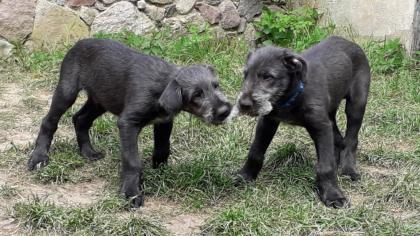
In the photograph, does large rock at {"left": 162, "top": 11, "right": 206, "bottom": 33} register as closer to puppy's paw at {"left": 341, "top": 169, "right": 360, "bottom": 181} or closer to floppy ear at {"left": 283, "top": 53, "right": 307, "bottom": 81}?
puppy's paw at {"left": 341, "top": 169, "right": 360, "bottom": 181}

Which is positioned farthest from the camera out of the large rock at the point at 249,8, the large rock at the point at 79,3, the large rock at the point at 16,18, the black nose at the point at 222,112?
the large rock at the point at 249,8

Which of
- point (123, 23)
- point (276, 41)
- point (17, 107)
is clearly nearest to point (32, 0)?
point (123, 23)

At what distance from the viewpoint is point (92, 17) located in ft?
33.2

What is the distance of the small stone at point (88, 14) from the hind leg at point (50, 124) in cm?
357

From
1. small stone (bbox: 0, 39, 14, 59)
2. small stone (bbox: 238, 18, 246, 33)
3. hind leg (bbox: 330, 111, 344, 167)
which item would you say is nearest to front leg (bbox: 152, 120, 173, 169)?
hind leg (bbox: 330, 111, 344, 167)

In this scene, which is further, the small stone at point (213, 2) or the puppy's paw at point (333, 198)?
the small stone at point (213, 2)

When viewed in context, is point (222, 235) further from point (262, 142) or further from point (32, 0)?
point (32, 0)

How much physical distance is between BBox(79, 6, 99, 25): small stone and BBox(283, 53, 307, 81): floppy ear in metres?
4.93

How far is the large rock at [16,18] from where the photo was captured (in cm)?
976

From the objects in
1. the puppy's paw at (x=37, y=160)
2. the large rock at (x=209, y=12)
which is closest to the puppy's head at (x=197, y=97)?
the puppy's paw at (x=37, y=160)

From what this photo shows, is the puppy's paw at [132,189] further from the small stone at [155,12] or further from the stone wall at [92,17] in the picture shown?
the small stone at [155,12]

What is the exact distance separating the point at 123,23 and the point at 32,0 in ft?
4.14

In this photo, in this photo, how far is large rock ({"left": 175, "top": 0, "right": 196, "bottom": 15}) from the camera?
1049 centimetres

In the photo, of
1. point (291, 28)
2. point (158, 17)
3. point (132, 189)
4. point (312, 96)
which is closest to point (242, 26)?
point (291, 28)
